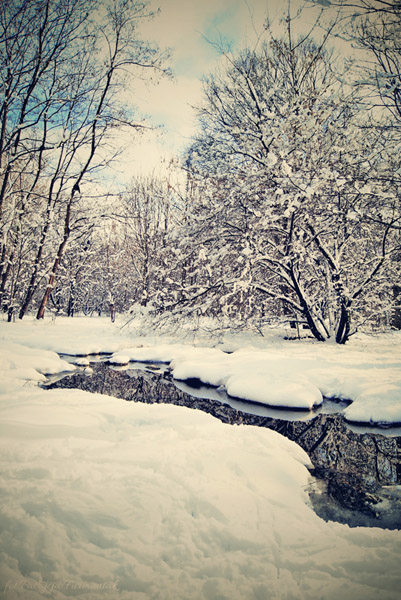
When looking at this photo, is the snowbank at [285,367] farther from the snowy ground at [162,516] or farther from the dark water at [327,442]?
the snowy ground at [162,516]

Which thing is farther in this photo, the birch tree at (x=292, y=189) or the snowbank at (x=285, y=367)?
the birch tree at (x=292, y=189)

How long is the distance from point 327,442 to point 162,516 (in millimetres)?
3693

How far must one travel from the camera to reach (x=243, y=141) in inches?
398

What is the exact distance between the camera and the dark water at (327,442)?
312 centimetres

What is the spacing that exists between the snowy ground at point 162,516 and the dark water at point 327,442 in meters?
0.34

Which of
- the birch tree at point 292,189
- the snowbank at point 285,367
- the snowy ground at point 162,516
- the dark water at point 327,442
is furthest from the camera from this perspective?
the birch tree at point 292,189

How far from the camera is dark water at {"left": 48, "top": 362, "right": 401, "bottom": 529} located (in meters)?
3.12

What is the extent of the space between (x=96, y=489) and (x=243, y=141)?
1073 centimetres

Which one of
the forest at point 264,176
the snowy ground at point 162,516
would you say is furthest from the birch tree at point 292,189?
the snowy ground at point 162,516

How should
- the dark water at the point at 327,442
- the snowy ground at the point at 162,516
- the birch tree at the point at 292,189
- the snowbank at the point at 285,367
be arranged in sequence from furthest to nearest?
the birch tree at the point at 292,189 < the snowbank at the point at 285,367 < the dark water at the point at 327,442 < the snowy ground at the point at 162,516

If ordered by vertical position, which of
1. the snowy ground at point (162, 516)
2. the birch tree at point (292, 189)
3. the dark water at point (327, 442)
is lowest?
the dark water at point (327, 442)

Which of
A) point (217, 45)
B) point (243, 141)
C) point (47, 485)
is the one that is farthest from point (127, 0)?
point (47, 485)

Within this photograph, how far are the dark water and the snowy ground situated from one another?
1.13 feet

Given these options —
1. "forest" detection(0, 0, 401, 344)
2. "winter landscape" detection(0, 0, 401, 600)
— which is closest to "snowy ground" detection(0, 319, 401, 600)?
"winter landscape" detection(0, 0, 401, 600)
